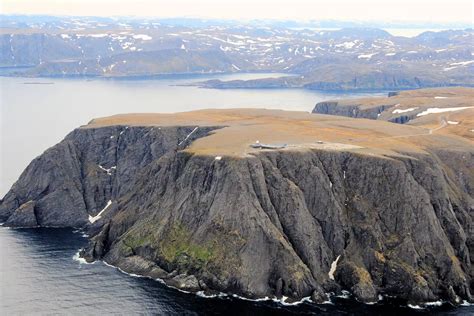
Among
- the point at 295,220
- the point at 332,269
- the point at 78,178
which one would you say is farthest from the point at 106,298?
the point at 78,178

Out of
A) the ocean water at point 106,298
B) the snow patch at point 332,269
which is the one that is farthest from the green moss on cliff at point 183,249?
the snow patch at point 332,269

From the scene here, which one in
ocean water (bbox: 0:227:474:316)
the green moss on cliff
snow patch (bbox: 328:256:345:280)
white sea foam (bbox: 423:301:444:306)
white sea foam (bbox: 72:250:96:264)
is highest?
the green moss on cliff

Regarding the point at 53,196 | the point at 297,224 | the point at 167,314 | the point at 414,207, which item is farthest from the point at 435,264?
the point at 53,196

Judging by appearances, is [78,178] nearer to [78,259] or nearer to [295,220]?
[78,259]

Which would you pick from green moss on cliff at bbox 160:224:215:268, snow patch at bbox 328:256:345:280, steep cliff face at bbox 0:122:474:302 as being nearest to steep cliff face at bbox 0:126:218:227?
steep cliff face at bbox 0:122:474:302

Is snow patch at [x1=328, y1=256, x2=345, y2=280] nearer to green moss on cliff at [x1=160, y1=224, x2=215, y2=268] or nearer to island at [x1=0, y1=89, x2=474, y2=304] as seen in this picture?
island at [x1=0, y1=89, x2=474, y2=304]

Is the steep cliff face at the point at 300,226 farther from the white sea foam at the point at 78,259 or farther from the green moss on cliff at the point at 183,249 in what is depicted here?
the white sea foam at the point at 78,259
